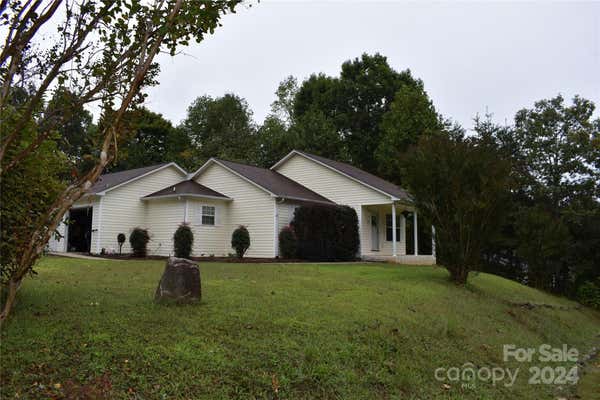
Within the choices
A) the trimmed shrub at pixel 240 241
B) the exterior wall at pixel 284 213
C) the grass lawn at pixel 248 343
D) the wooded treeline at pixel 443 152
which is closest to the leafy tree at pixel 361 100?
the wooded treeline at pixel 443 152

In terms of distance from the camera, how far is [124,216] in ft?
73.4

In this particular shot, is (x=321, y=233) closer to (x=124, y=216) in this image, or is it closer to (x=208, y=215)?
(x=208, y=215)

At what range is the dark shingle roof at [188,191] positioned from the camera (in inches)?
848

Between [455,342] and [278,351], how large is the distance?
3.51 metres

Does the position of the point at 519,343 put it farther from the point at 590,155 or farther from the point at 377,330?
the point at 590,155

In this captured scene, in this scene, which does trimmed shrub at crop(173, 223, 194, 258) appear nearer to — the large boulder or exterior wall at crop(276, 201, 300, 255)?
exterior wall at crop(276, 201, 300, 255)

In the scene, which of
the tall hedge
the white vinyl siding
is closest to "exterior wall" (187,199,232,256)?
the white vinyl siding

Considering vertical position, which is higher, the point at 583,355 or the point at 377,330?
the point at 377,330

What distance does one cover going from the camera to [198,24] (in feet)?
15.0

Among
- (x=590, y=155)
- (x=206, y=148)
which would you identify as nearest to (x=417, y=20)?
(x=590, y=155)

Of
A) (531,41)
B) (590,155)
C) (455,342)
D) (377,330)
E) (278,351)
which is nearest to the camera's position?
(278,351)

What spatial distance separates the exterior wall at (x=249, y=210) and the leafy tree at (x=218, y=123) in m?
20.7

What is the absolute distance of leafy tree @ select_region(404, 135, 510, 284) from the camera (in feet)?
44.5

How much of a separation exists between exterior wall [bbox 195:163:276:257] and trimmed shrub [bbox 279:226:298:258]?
1.54ft
